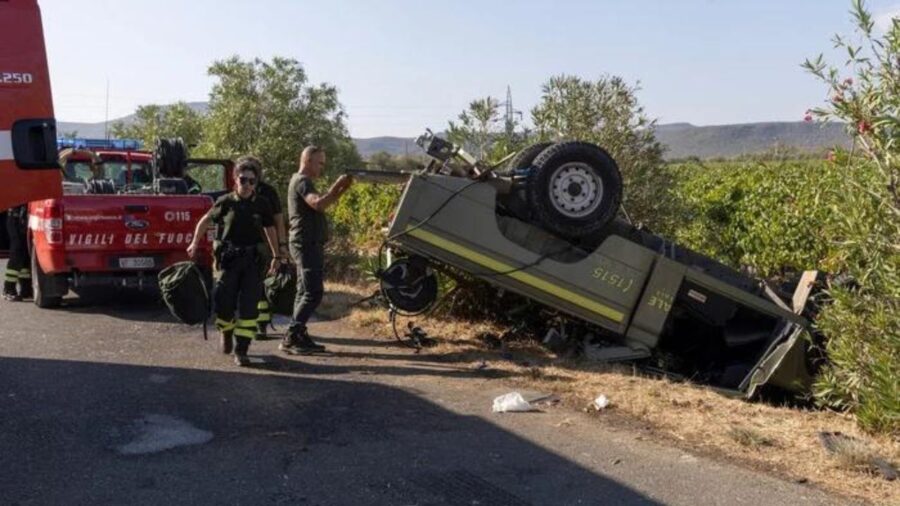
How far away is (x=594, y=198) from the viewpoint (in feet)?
23.9

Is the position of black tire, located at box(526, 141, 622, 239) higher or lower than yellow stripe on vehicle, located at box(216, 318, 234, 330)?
higher

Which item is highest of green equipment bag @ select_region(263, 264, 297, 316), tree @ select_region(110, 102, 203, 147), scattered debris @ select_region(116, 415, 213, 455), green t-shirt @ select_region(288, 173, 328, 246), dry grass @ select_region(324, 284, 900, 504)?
tree @ select_region(110, 102, 203, 147)

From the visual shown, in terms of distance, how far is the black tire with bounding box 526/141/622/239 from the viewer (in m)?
7.20

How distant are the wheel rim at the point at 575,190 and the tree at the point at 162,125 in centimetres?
1324

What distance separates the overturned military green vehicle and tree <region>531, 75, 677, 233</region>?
1.93 metres

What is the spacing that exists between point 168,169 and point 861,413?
28.6 feet

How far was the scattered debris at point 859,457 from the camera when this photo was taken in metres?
4.77

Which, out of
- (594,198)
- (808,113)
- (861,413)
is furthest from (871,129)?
(594,198)

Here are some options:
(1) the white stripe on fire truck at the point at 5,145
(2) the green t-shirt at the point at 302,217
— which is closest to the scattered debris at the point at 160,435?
(1) the white stripe on fire truck at the point at 5,145

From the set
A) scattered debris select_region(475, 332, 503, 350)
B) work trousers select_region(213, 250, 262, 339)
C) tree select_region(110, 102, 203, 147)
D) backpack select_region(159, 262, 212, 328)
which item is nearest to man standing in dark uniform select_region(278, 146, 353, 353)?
work trousers select_region(213, 250, 262, 339)

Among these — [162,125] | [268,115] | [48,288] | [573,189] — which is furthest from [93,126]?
[573,189]

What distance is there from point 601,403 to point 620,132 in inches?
155

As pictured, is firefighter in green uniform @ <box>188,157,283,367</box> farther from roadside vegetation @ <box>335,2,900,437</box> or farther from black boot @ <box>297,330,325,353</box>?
roadside vegetation @ <box>335,2,900,437</box>

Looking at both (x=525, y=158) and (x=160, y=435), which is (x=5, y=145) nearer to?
(x=160, y=435)
